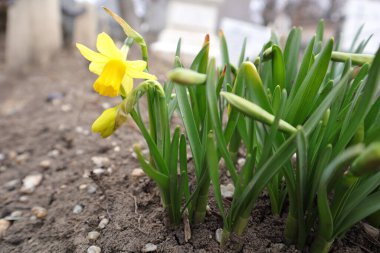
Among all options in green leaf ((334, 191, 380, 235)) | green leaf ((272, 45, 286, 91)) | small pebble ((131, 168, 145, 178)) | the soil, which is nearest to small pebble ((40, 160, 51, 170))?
the soil

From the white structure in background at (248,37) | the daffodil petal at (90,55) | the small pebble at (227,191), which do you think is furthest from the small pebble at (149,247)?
the white structure in background at (248,37)

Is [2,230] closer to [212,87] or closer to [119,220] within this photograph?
[119,220]

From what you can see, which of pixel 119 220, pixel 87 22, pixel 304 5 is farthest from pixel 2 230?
pixel 304 5

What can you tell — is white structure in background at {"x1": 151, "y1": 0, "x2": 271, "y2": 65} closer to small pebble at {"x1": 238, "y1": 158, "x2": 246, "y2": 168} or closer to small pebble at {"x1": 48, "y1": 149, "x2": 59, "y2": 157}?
small pebble at {"x1": 48, "y1": 149, "x2": 59, "y2": 157}

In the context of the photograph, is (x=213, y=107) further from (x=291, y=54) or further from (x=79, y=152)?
(x=79, y=152)

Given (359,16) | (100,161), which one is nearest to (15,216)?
(100,161)

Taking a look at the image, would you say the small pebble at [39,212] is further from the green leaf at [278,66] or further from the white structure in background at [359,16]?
the white structure in background at [359,16]
